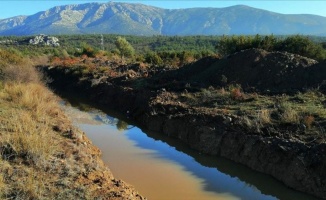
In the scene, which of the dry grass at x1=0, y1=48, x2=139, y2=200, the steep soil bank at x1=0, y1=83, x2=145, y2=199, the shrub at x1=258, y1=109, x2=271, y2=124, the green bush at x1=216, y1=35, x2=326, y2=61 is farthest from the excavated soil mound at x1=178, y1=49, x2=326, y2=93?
the steep soil bank at x1=0, y1=83, x2=145, y2=199

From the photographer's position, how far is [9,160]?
1001 centimetres

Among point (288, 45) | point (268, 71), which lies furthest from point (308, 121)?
point (288, 45)

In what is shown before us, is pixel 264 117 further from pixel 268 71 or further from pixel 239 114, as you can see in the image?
pixel 268 71

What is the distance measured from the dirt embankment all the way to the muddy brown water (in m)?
0.44

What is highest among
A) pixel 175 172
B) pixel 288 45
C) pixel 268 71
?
pixel 288 45

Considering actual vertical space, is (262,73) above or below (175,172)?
above

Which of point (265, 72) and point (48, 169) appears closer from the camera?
point (48, 169)

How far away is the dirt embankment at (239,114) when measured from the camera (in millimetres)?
11716

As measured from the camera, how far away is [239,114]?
15.9 meters

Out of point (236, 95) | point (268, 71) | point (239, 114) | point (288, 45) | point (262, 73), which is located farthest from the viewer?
point (288, 45)

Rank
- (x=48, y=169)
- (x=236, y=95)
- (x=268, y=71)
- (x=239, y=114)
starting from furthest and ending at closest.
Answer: (x=268, y=71)
(x=236, y=95)
(x=239, y=114)
(x=48, y=169)

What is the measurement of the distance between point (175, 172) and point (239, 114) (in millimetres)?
4382

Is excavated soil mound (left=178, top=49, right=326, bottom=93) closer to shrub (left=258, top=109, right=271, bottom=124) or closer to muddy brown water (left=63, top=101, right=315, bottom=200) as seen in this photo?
shrub (left=258, top=109, right=271, bottom=124)

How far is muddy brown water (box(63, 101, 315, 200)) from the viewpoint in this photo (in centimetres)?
1134
